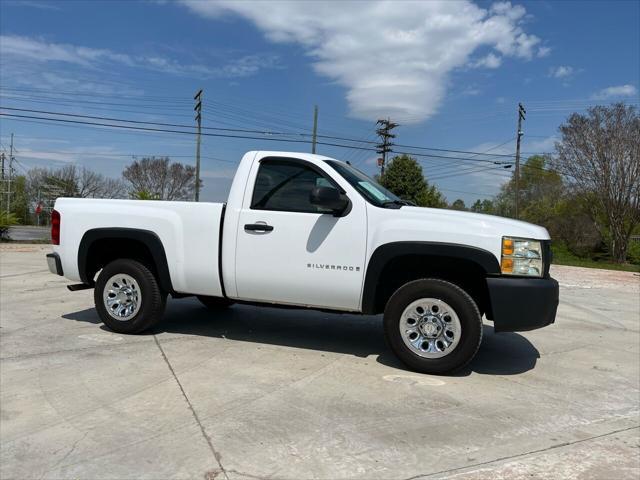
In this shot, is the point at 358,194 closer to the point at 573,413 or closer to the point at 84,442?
the point at 573,413

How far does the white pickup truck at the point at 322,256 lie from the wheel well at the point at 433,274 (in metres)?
0.01

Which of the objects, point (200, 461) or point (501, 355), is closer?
point (200, 461)

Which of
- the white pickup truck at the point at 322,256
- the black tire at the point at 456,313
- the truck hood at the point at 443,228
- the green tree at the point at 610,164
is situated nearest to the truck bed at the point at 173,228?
the white pickup truck at the point at 322,256

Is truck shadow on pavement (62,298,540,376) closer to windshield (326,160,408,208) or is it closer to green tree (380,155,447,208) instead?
windshield (326,160,408,208)

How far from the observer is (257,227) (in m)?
5.15

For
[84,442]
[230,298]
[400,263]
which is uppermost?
[400,263]

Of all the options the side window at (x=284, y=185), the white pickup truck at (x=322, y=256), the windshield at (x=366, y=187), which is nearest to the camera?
the white pickup truck at (x=322, y=256)

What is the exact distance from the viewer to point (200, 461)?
3.04 metres

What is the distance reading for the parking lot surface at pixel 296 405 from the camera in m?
3.07

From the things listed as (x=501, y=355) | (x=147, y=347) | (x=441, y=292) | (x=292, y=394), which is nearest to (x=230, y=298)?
(x=147, y=347)

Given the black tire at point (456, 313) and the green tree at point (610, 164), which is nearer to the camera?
the black tire at point (456, 313)

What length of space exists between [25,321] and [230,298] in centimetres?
284

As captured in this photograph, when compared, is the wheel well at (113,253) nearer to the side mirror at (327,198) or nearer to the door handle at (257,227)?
the door handle at (257,227)

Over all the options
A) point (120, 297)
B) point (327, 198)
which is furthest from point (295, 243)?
point (120, 297)
